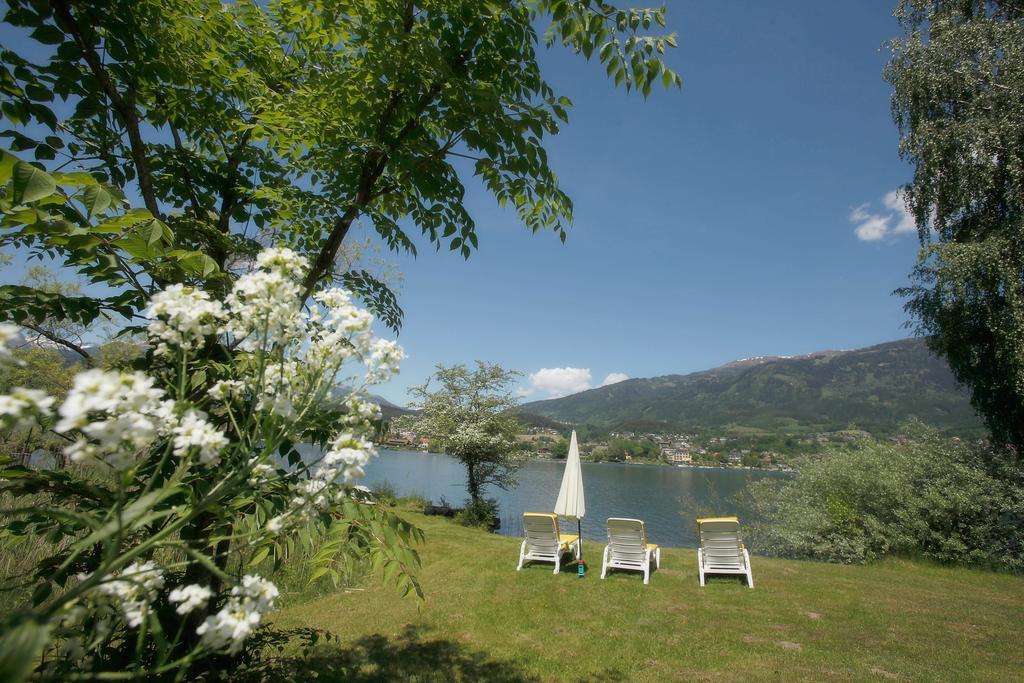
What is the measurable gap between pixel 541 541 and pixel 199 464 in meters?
9.96

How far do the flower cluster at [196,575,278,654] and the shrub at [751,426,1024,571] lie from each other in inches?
631

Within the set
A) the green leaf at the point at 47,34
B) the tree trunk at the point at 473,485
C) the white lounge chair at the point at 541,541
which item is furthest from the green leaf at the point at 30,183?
the tree trunk at the point at 473,485

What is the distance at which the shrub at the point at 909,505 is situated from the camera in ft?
39.9

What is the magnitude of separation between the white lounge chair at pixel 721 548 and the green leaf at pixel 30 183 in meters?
10.4

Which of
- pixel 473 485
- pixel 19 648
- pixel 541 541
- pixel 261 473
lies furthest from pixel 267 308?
pixel 473 485

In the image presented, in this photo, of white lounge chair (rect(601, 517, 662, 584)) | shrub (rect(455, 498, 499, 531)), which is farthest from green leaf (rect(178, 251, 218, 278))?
shrub (rect(455, 498, 499, 531))

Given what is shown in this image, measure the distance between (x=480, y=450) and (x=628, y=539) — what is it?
12.2 metres

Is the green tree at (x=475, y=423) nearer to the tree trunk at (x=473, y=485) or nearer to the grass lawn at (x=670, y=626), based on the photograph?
the tree trunk at (x=473, y=485)

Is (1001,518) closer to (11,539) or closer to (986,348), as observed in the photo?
(986,348)

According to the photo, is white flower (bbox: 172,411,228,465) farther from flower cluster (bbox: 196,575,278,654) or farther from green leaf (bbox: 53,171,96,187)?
green leaf (bbox: 53,171,96,187)

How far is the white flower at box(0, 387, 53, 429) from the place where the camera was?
961 mm

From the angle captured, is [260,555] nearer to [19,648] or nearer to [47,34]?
[19,648]

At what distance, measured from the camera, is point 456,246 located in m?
3.32

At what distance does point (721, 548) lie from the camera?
9.75 meters
